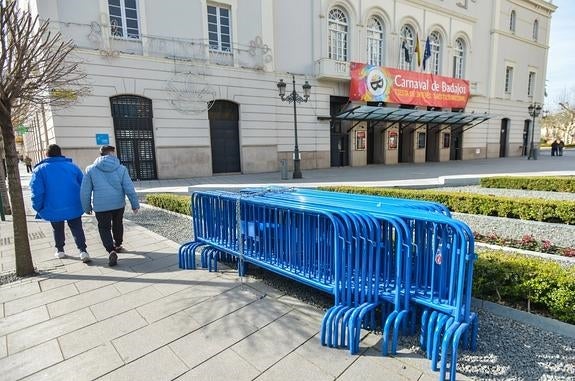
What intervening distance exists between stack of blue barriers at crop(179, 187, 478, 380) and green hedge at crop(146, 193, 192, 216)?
5.10m

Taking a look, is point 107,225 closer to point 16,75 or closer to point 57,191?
point 57,191

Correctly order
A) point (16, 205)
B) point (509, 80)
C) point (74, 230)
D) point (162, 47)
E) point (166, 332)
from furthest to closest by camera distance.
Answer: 1. point (509, 80)
2. point (162, 47)
3. point (74, 230)
4. point (16, 205)
5. point (166, 332)

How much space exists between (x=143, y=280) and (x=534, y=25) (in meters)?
45.2

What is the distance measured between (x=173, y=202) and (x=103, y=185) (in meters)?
4.17

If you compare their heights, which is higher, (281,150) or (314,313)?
(281,150)

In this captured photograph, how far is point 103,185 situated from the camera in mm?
4781

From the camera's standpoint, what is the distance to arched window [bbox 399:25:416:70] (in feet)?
81.4

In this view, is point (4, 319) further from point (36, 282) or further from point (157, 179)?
point (157, 179)

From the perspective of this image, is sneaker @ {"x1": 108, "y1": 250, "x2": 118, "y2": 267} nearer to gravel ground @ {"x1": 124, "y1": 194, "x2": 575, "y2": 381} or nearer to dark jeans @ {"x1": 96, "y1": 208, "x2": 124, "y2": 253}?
dark jeans @ {"x1": 96, "y1": 208, "x2": 124, "y2": 253}

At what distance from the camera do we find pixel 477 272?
350 centimetres

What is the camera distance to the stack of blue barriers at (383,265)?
97.7 inches

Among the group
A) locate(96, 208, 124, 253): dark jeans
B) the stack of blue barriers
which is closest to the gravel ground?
the stack of blue barriers

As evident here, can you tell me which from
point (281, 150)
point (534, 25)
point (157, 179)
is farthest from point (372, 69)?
point (534, 25)

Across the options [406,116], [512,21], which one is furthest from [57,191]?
[512,21]
